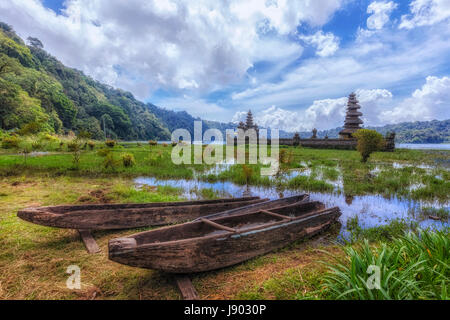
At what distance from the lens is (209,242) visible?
249cm

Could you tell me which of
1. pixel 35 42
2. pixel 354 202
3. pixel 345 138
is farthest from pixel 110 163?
pixel 35 42

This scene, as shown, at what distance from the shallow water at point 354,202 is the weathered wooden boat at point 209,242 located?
5.24 ft

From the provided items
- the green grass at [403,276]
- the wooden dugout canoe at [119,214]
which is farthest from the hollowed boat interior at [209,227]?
the green grass at [403,276]

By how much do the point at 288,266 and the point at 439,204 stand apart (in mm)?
6019

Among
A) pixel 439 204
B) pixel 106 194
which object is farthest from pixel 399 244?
pixel 106 194

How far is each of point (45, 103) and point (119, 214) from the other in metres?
58.0

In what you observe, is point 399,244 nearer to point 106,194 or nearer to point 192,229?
point 192,229

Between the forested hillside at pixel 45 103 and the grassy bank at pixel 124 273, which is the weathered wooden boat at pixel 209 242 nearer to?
the grassy bank at pixel 124 273

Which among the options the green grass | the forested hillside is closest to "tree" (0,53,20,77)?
the forested hillside

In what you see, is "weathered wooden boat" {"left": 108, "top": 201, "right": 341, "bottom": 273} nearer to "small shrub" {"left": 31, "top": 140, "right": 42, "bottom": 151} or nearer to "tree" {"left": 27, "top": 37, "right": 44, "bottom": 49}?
"small shrub" {"left": 31, "top": 140, "right": 42, "bottom": 151}

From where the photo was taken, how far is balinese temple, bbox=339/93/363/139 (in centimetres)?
3228

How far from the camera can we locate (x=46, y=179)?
8.05 meters
